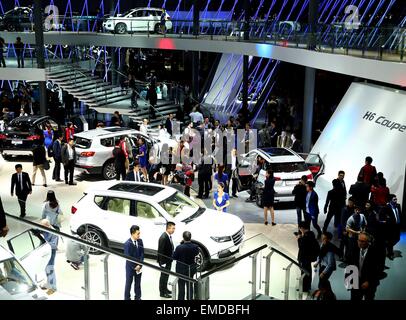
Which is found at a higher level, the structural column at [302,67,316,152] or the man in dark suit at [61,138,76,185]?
the structural column at [302,67,316,152]

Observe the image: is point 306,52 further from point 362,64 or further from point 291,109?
point 291,109

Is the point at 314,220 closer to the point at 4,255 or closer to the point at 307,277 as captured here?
the point at 307,277

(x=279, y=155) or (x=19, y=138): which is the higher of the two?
(x=279, y=155)

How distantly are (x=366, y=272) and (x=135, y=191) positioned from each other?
5021 millimetres

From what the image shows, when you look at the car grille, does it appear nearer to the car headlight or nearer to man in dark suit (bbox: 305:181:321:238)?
the car headlight

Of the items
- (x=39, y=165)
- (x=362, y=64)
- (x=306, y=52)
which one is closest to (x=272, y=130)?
(x=306, y=52)

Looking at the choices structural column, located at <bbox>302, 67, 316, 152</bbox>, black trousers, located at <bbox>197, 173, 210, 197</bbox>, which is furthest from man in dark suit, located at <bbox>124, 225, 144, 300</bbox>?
structural column, located at <bbox>302, 67, 316, 152</bbox>

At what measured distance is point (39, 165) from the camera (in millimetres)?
17062

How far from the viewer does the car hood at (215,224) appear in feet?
37.7

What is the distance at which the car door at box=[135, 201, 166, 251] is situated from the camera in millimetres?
11461

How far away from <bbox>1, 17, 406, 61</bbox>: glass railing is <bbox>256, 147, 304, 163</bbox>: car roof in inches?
131

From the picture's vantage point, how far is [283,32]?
71.4ft

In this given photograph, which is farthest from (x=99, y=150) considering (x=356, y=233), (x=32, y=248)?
(x=356, y=233)
